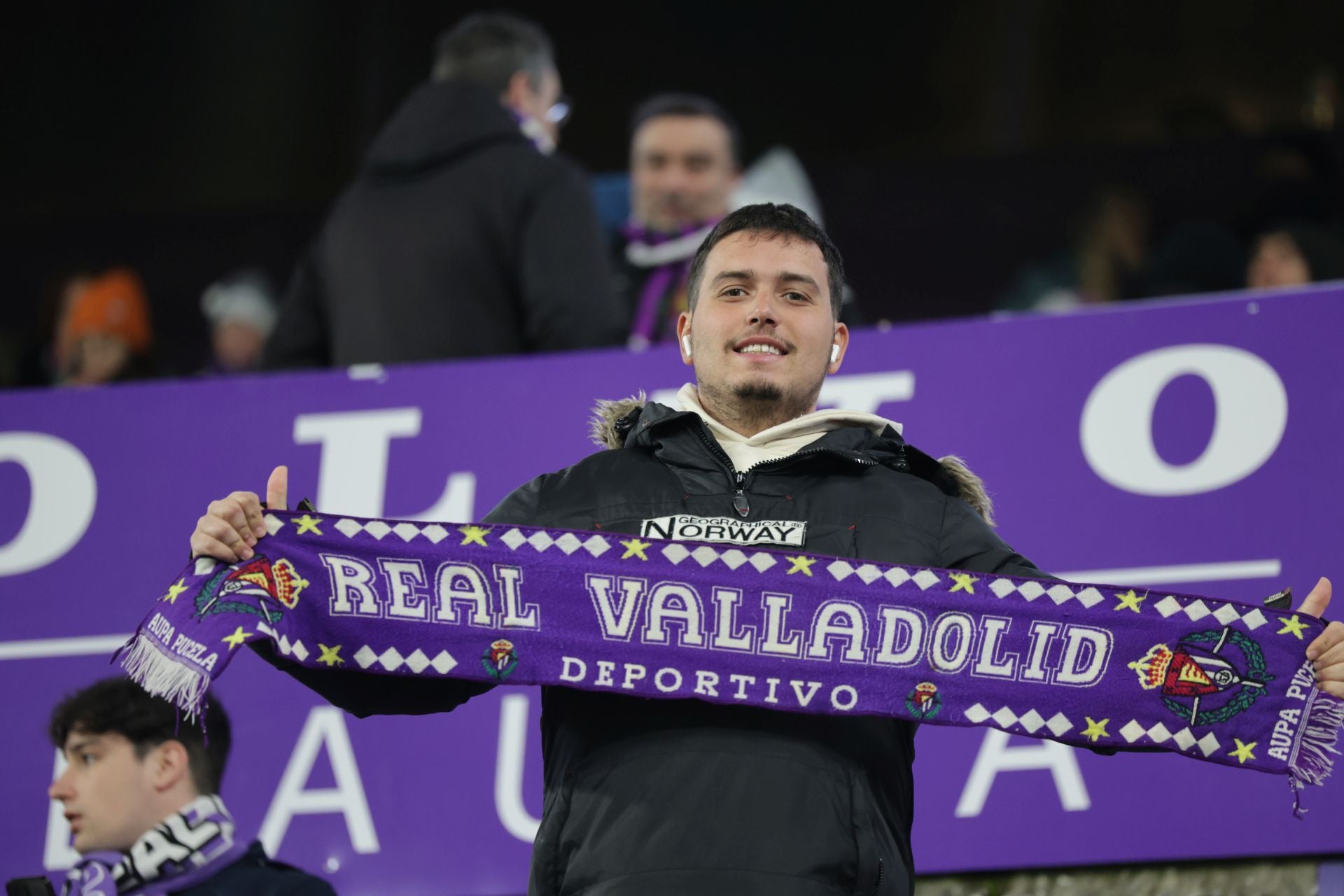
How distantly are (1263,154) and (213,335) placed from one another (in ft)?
15.2

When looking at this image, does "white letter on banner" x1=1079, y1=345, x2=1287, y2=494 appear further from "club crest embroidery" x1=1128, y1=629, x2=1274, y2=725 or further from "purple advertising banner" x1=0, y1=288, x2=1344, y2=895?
"club crest embroidery" x1=1128, y1=629, x2=1274, y2=725

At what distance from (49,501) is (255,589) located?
238cm

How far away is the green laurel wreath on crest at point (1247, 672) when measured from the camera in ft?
11.4

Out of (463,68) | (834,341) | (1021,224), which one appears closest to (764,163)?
(1021,224)

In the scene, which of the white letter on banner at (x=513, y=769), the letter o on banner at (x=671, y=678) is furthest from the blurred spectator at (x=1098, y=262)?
the letter o on banner at (x=671, y=678)

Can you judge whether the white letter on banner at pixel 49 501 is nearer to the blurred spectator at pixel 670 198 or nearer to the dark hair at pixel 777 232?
the blurred spectator at pixel 670 198

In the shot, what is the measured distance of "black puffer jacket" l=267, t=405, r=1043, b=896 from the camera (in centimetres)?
305

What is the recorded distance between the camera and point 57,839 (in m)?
5.08

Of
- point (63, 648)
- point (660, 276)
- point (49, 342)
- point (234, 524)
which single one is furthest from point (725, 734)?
point (49, 342)

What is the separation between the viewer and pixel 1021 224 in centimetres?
900

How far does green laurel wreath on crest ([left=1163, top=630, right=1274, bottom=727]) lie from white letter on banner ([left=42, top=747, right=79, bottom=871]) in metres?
2.89

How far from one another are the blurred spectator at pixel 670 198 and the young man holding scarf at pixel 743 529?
8.89ft

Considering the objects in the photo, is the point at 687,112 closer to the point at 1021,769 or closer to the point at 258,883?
the point at 1021,769

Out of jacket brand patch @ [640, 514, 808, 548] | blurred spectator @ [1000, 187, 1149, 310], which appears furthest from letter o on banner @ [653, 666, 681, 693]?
blurred spectator @ [1000, 187, 1149, 310]
